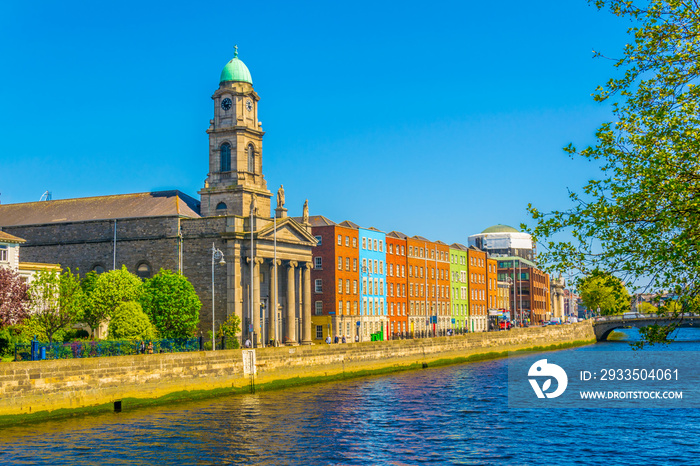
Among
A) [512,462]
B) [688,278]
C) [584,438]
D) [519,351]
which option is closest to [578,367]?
[519,351]

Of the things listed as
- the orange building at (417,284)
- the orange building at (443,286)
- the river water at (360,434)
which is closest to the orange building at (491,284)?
the orange building at (443,286)

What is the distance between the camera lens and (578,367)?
7125 centimetres

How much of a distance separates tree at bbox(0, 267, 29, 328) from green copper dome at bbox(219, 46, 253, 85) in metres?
37.2

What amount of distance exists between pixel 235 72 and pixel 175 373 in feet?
155

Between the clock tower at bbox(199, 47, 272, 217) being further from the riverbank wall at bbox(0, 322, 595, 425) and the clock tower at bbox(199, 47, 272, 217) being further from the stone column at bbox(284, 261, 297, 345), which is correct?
the riverbank wall at bbox(0, 322, 595, 425)

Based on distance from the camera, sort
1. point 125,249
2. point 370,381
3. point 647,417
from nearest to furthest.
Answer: point 647,417, point 370,381, point 125,249

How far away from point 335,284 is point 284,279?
11.4 m

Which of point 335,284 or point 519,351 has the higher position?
point 335,284

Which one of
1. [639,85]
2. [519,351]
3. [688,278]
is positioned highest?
[639,85]

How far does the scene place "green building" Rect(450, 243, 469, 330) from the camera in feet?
423

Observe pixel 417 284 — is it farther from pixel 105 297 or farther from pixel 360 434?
pixel 360 434

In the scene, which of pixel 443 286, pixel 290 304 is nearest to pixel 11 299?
pixel 290 304

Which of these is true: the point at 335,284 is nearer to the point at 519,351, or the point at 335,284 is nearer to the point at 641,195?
the point at 519,351

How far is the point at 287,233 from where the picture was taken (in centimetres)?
8438
